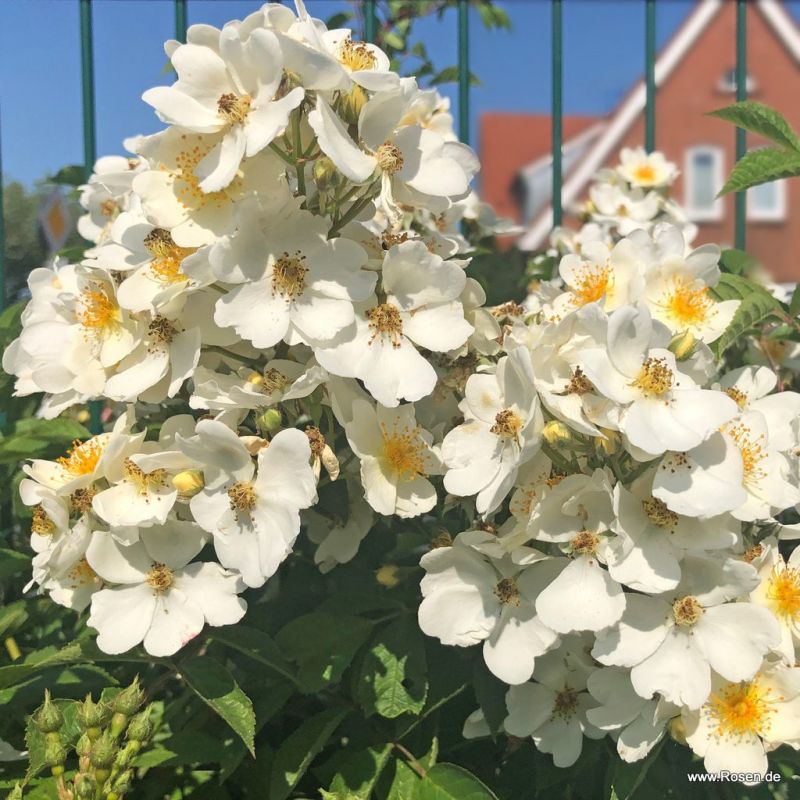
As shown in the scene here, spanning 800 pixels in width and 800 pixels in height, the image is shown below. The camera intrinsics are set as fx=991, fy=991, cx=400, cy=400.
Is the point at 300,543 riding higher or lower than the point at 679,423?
lower

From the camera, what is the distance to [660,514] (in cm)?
111

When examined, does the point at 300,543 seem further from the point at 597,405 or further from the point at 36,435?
the point at 597,405

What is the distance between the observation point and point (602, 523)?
3.71ft

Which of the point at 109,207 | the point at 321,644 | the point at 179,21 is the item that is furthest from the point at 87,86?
the point at 321,644

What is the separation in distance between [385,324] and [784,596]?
0.59 meters

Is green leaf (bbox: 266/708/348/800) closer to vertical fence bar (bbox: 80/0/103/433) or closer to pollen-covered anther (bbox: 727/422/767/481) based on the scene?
pollen-covered anther (bbox: 727/422/767/481)

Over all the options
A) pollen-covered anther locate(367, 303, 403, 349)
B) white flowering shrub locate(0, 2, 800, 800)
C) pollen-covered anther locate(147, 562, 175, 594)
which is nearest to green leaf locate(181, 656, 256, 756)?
white flowering shrub locate(0, 2, 800, 800)

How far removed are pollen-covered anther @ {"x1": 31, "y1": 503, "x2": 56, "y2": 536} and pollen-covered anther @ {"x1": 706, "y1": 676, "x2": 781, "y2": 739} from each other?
0.83 metres

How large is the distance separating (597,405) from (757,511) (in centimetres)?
23

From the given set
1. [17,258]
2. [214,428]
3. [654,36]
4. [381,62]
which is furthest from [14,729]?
[654,36]

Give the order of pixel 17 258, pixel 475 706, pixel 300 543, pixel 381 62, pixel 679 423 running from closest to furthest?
pixel 679 423 < pixel 381 62 < pixel 475 706 < pixel 300 543 < pixel 17 258

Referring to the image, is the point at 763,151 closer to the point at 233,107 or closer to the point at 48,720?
the point at 233,107

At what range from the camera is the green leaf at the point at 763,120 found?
1.43m

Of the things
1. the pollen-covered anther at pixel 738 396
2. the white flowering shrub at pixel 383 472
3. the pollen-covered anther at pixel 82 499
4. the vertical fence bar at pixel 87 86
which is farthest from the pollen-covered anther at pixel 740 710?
the vertical fence bar at pixel 87 86
